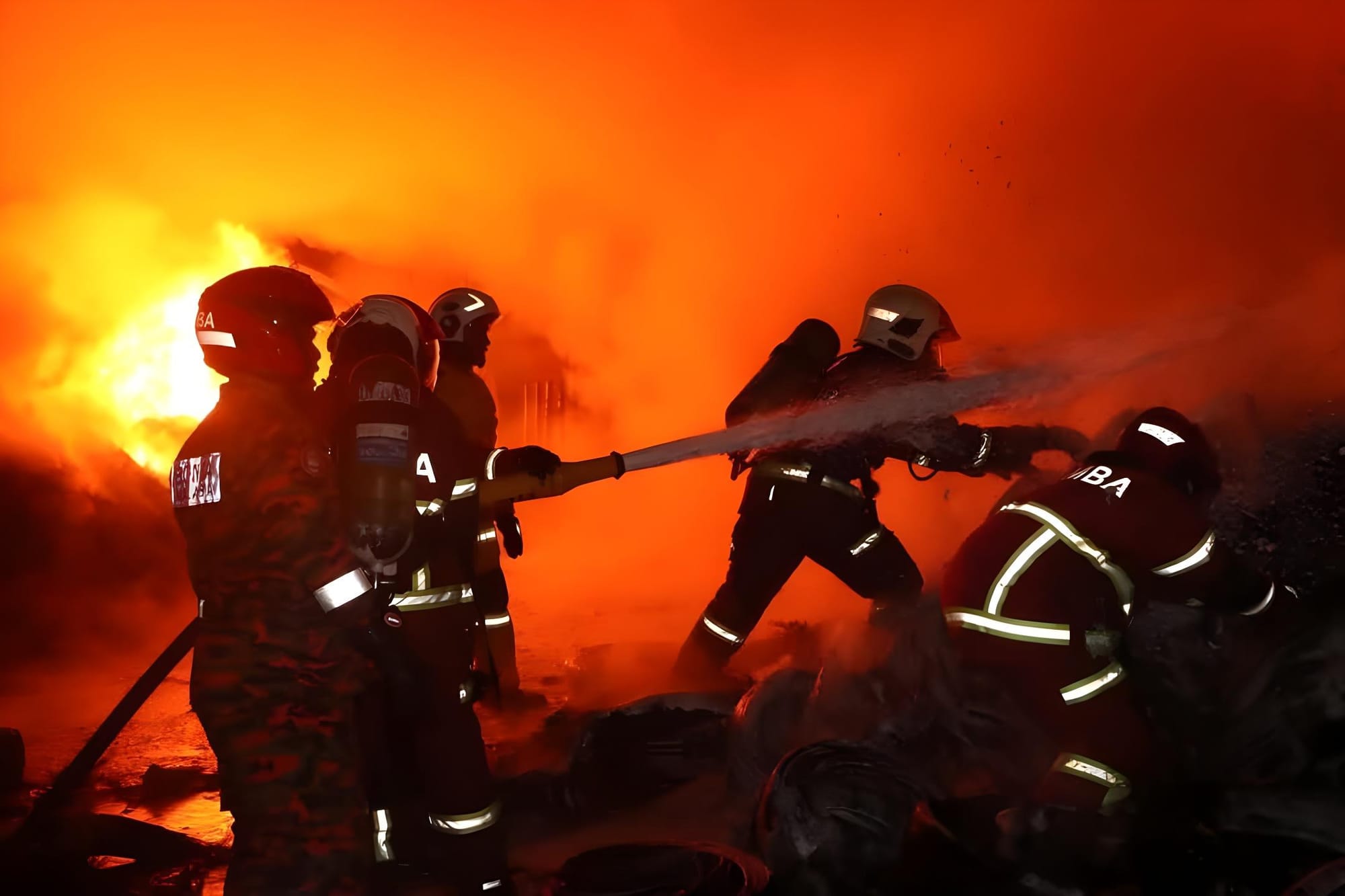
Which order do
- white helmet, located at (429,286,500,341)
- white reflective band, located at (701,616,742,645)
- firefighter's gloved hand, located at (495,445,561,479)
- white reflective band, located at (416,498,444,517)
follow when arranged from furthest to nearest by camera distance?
1. white helmet, located at (429,286,500,341)
2. white reflective band, located at (701,616,742,645)
3. firefighter's gloved hand, located at (495,445,561,479)
4. white reflective band, located at (416,498,444,517)

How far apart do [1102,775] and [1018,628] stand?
452mm

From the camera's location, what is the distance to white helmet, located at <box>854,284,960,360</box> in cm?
449

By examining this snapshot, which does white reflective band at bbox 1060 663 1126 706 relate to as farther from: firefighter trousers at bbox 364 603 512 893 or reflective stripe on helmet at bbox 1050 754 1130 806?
firefighter trousers at bbox 364 603 512 893

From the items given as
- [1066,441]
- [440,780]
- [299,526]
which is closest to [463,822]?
[440,780]

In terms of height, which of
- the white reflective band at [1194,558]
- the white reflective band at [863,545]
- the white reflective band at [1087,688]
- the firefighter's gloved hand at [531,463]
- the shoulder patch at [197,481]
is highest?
the firefighter's gloved hand at [531,463]

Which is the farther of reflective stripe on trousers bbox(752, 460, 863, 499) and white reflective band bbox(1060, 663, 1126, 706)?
reflective stripe on trousers bbox(752, 460, 863, 499)

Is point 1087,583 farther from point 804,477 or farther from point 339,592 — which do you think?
point 339,592

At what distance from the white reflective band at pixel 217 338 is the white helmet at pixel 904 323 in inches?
107

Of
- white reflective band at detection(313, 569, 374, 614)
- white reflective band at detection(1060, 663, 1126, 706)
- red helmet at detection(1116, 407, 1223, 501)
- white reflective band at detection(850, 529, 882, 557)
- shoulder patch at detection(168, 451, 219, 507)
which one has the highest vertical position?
shoulder patch at detection(168, 451, 219, 507)

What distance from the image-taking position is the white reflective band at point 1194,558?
9.53ft

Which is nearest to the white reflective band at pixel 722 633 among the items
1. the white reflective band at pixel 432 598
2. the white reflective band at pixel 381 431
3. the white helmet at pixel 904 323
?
the white helmet at pixel 904 323

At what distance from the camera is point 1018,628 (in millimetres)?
2924

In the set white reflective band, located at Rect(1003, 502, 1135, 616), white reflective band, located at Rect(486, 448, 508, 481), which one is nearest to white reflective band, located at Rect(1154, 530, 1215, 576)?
white reflective band, located at Rect(1003, 502, 1135, 616)

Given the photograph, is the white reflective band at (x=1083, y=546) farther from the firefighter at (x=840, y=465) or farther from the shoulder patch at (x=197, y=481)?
the shoulder patch at (x=197, y=481)
